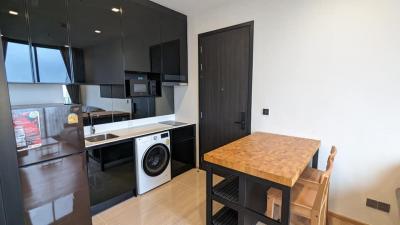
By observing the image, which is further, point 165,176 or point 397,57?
point 165,176

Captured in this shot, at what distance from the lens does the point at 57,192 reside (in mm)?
1764

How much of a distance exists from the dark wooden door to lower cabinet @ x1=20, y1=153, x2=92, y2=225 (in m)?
1.93

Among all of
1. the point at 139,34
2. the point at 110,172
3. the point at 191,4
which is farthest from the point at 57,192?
the point at 191,4

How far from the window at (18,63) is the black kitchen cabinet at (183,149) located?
186cm

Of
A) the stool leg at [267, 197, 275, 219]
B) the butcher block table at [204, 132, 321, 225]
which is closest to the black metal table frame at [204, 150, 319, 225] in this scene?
the butcher block table at [204, 132, 321, 225]

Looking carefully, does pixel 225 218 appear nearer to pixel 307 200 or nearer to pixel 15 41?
pixel 307 200

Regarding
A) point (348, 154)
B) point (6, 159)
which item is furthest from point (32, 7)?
point (348, 154)

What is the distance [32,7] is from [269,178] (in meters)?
2.61

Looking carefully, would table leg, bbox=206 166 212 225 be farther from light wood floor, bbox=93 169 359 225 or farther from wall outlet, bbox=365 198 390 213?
wall outlet, bbox=365 198 390 213

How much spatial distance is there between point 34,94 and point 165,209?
2013 millimetres

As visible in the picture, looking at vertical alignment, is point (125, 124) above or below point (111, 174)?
above

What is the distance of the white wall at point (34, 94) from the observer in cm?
205

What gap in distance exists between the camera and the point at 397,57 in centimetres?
179

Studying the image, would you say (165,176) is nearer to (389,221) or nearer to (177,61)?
(177,61)
